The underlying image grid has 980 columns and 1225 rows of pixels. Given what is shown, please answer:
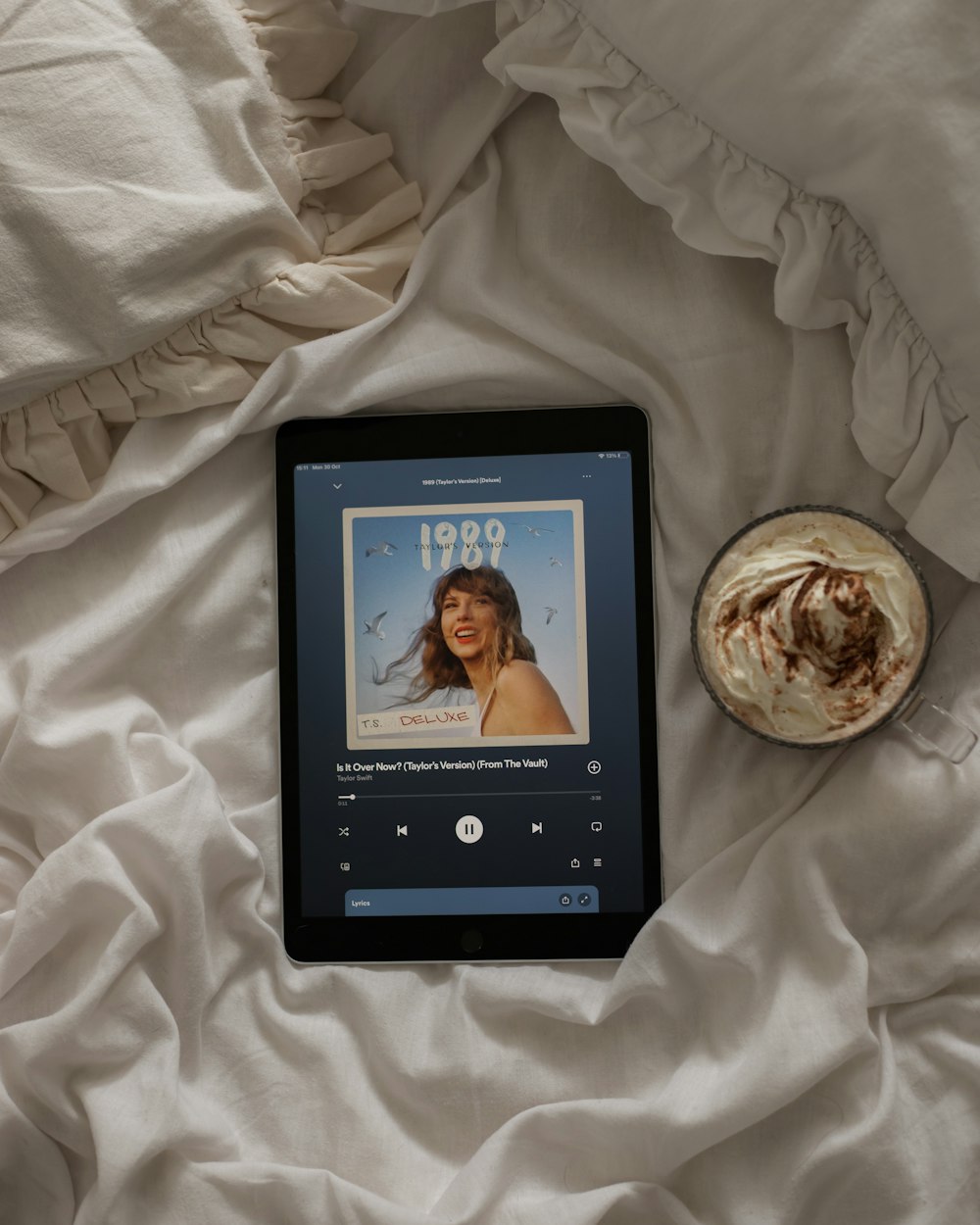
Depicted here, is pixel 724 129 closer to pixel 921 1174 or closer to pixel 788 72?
pixel 788 72

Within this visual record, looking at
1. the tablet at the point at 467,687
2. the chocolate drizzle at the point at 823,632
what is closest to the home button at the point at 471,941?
the tablet at the point at 467,687

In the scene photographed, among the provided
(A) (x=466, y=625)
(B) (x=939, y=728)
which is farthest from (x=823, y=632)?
(A) (x=466, y=625)

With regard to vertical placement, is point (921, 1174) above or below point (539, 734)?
below

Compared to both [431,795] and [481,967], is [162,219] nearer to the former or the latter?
[431,795]

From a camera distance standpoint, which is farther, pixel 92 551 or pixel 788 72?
pixel 92 551

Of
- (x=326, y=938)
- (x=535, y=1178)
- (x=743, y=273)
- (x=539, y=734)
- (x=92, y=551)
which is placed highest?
(x=743, y=273)

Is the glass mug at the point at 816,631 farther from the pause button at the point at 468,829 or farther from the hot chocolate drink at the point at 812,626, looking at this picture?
the pause button at the point at 468,829

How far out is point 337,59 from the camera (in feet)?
2.15

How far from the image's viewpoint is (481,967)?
65cm

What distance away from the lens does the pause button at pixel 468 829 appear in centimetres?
66

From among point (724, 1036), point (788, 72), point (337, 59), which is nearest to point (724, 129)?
point (788, 72)

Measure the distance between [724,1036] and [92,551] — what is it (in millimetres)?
483

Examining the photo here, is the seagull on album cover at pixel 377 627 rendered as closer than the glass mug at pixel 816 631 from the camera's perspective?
No

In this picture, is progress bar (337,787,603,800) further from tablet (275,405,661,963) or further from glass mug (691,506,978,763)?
glass mug (691,506,978,763)
